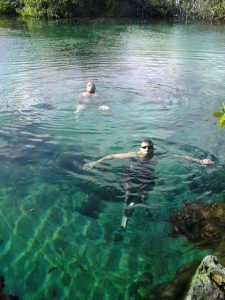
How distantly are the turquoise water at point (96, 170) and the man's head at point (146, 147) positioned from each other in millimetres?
512

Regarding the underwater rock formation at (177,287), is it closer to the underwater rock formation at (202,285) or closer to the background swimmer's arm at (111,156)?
the underwater rock formation at (202,285)

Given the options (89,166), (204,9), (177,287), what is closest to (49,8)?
(204,9)

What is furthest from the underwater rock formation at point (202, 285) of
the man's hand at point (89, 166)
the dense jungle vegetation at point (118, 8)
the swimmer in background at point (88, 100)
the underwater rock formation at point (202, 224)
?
the dense jungle vegetation at point (118, 8)

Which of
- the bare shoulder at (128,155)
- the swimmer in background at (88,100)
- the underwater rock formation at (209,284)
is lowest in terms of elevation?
the bare shoulder at (128,155)

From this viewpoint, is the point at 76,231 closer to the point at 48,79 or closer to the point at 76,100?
the point at 76,100

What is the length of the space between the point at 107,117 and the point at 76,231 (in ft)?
20.0

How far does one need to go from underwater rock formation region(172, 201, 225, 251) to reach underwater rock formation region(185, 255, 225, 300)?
1.69 metres

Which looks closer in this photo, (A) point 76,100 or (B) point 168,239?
(B) point 168,239

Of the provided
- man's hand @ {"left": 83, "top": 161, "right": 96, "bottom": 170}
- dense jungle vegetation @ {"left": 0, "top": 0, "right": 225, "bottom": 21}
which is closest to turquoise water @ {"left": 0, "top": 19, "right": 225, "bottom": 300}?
man's hand @ {"left": 83, "top": 161, "right": 96, "bottom": 170}

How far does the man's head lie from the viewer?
875cm

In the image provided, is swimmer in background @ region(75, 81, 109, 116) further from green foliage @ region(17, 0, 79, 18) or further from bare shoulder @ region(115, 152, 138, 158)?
green foliage @ region(17, 0, 79, 18)

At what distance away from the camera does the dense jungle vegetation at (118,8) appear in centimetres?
4678

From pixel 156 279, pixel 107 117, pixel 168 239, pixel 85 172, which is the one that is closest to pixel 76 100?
Answer: pixel 107 117

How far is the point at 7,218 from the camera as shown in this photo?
24.6 ft
